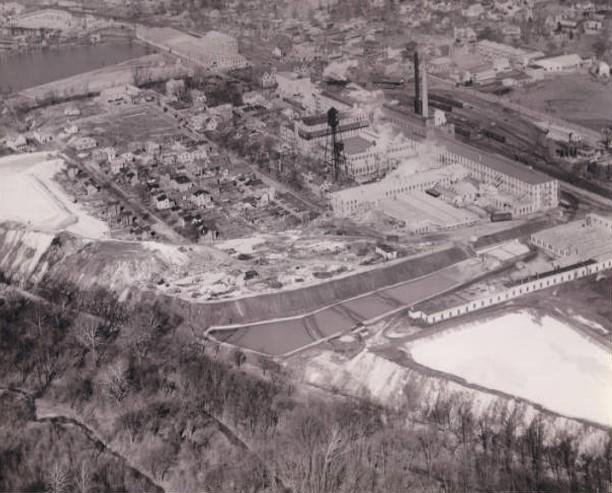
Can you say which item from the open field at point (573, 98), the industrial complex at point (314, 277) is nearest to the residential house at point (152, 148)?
the industrial complex at point (314, 277)

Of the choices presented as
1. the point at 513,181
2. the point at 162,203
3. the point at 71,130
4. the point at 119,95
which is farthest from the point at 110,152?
the point at 513,181

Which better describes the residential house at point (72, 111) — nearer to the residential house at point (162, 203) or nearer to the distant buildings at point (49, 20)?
the residential house at point (162, 203)

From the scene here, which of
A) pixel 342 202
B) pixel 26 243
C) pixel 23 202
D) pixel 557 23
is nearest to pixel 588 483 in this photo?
pixel 342 202

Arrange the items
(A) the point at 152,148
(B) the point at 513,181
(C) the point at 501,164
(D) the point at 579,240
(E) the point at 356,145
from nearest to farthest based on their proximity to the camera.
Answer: (D) the point at 579,240, (B) the point at 513,181, (C) the point at 501,164, (E) the point at 356,145, (A) the point at 152,148

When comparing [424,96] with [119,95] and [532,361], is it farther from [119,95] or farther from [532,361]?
[532,361]

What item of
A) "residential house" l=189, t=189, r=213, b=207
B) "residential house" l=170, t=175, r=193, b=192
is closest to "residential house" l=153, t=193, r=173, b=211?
"residential house" l=189, t=189, r=213, b=207

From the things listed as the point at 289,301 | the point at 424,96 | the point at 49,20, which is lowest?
the point at 289,301

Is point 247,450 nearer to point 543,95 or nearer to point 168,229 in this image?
point 168,229
